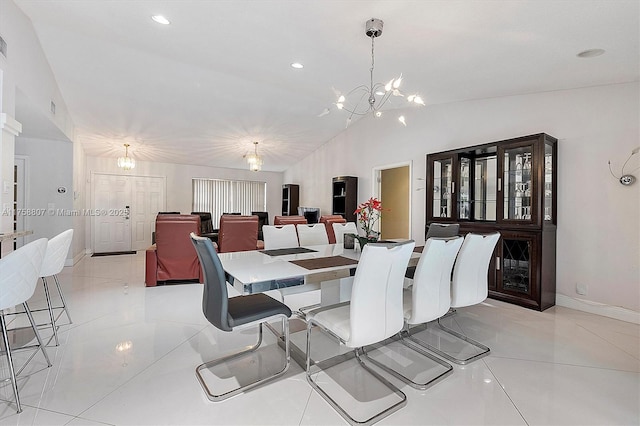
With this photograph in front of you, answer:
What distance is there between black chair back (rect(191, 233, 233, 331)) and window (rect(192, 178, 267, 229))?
7.20m

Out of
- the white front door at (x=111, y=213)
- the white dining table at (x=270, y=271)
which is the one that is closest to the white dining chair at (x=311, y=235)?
the white dining table at (x=270, y=271)

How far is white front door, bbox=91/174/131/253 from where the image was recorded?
7254mm

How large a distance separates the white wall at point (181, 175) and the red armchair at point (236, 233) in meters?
4.39

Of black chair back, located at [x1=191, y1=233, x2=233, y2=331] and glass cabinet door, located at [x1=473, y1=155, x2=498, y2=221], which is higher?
glass cabinet door, located at [x1=473, y1=155, x2=498, y2=221]

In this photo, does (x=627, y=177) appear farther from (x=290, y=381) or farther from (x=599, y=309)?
(x=290, y=381)

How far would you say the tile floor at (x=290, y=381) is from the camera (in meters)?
1.70

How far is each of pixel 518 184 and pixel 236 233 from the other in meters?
3.77

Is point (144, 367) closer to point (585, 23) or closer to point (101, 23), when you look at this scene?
point (101, 23)

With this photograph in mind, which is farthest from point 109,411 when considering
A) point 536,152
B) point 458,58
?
point 536,152

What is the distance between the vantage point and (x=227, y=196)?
29.6 ft

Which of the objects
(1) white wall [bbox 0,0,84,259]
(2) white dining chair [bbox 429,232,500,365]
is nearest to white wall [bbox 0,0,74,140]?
(1) white wall [bbox 0,0,84,259]

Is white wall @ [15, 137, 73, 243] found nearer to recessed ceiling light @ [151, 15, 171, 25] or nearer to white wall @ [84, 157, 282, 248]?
white wall @ [84, 157, 282, 248]

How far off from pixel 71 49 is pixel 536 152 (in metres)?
5.56

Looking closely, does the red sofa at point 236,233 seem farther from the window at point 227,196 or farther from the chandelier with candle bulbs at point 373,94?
the window at point 227,196
